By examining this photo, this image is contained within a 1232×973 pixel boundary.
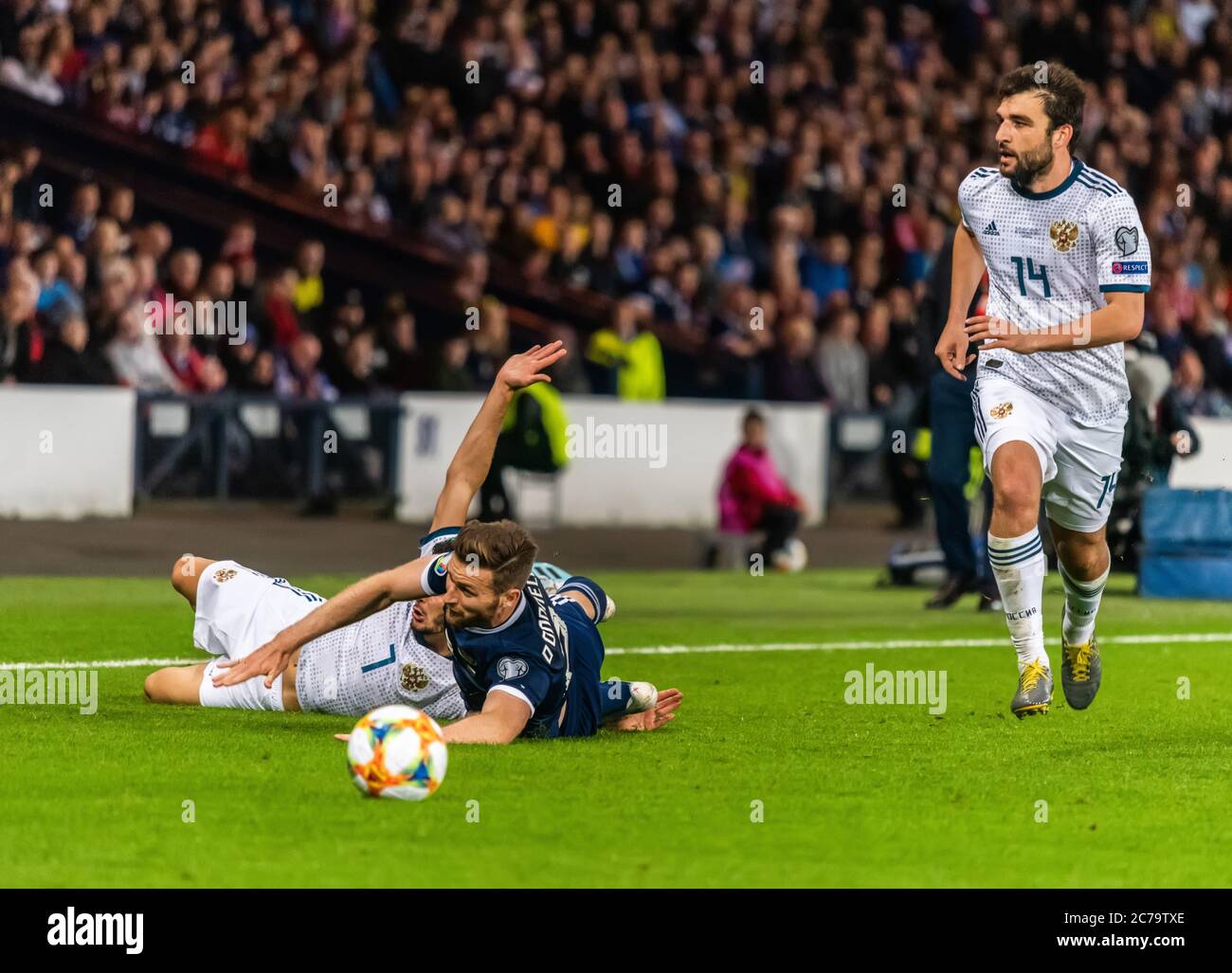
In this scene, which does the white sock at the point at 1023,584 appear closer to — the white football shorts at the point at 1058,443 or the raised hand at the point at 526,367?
the white football shorts at the point at 1058,443

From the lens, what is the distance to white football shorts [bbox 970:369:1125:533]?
9.05m

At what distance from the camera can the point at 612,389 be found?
22.1 metres

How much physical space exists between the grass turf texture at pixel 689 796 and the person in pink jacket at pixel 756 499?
758 cm

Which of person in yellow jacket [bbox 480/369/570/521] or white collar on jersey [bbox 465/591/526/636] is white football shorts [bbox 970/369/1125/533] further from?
person in yellow jacket [bbox 480/369/570/521]

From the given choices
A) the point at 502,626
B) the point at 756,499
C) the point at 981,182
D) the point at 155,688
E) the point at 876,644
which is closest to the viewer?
the point at 502,626

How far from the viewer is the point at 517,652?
7.88 metres

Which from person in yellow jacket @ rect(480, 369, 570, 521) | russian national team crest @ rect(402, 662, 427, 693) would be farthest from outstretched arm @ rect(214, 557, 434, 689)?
person in yellow jacket @ rect(480, 369, 570, 521)

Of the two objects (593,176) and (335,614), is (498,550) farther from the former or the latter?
(593,176)

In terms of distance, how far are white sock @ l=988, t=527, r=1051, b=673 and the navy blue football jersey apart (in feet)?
6.51

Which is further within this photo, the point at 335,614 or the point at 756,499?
the point at 756,499

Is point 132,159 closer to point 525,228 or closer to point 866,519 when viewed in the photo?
point 525,228

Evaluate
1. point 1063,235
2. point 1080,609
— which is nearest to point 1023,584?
point 1080,609

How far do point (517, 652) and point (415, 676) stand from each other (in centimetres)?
65

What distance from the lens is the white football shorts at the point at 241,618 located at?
8961mm
